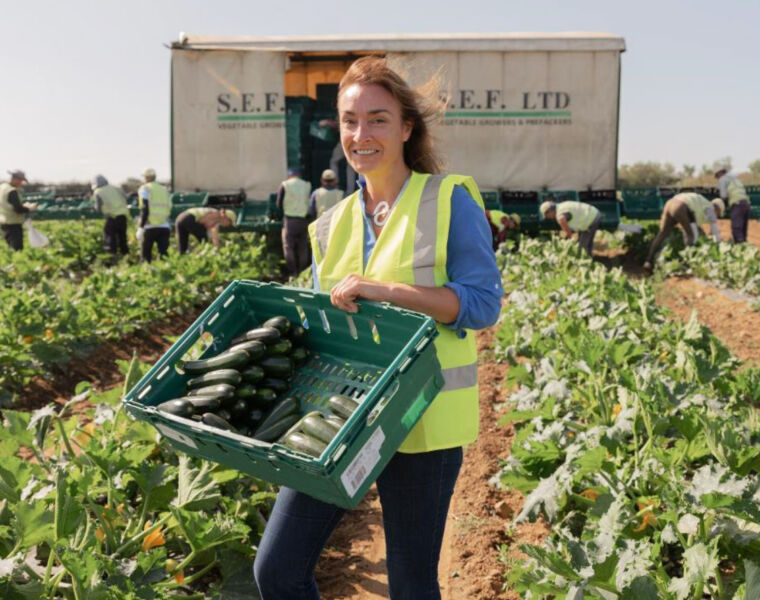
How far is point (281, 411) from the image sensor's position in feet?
7.86

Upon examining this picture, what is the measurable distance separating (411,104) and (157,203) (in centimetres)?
1088

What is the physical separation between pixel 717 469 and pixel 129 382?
8.80ft

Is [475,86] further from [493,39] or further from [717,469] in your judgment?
[717,469]

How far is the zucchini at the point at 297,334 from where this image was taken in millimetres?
2609

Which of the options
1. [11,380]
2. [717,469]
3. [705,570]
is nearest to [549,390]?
[717,469]

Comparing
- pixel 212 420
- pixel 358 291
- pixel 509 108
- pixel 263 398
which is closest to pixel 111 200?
pixel 509 108

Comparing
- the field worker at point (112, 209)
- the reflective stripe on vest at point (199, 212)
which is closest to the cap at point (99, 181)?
the field worker at point (112, 209)

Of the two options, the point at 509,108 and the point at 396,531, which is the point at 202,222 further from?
the point at 396,531

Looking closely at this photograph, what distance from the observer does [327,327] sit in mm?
2533

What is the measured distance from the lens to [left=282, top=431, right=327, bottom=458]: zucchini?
208 cm

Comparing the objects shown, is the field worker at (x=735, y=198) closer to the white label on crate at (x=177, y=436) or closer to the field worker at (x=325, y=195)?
the field worker at (x=325, y=195)

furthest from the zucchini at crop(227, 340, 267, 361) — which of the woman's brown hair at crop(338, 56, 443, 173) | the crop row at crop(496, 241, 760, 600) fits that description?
the crop row at crop(496, 241, 760, 600)

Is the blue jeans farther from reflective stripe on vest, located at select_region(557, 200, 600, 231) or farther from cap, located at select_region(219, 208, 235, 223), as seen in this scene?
cap, located at select_region(219, 208, 235, 223)

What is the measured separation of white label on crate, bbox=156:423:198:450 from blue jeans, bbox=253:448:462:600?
1.09ft
